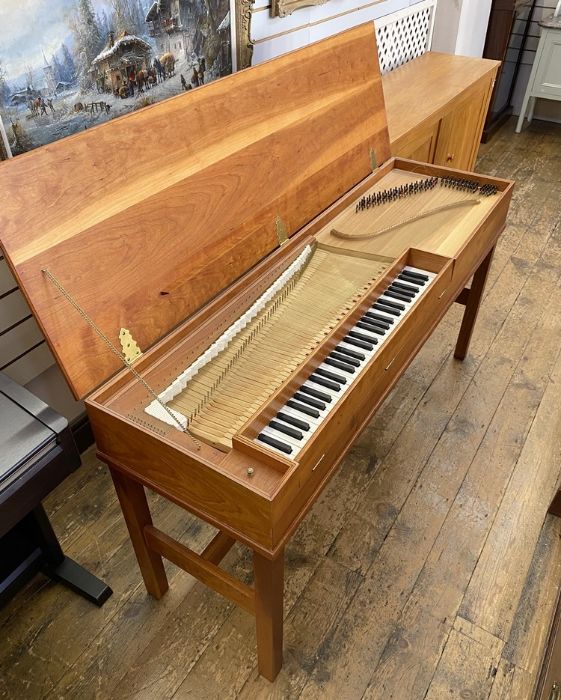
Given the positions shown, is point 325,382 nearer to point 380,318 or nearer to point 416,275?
point 380,318

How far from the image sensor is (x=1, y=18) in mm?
1511

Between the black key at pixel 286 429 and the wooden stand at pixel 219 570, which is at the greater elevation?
the black key at pixel 286 429

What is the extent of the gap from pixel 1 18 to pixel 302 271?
107 cm

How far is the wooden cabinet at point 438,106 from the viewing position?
9.39 feet

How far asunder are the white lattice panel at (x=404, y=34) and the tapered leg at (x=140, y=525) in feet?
9.43

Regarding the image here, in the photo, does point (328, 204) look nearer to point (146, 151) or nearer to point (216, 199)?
point (216, 199)

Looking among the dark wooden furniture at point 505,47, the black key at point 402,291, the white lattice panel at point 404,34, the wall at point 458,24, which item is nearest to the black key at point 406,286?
the black key at point 402,291

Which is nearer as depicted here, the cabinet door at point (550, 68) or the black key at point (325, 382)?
the black key at point (325, 382)

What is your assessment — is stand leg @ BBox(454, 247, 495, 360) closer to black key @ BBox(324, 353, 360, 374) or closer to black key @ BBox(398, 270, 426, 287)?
black key @ BBox(398, 270, 426, 287)

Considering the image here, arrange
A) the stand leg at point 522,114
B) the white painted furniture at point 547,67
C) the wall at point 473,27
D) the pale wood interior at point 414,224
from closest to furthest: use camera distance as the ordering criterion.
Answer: the pale wood interior at point 414,224 < the wall at point 473,27 < the white painted furniture at point 547,67 < the stand leg at point 522,114

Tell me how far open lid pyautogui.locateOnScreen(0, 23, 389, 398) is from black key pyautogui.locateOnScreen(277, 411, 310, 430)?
0.40 meters

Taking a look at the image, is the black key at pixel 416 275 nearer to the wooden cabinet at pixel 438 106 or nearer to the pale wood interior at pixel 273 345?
the pale wood interior at pixel 273 345

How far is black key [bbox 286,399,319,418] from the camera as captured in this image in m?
1.38

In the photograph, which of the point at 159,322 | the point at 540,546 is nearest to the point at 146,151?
the point at 159,322
